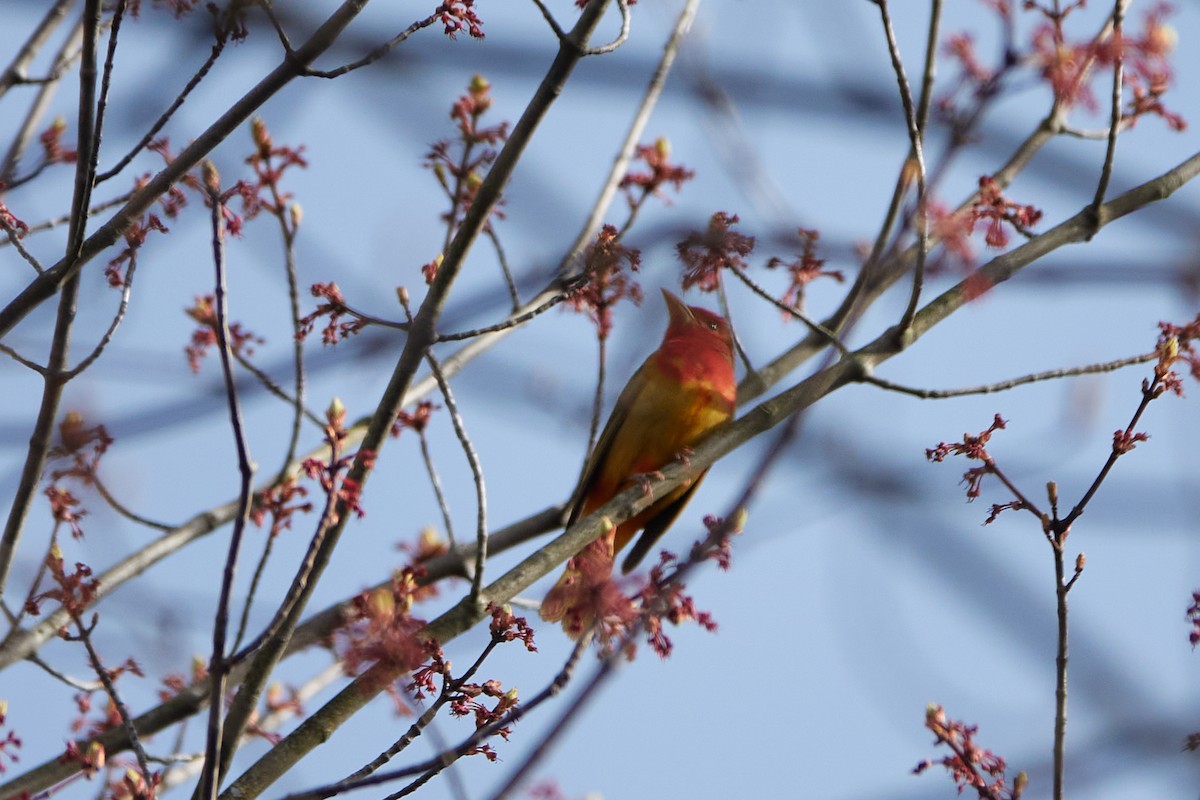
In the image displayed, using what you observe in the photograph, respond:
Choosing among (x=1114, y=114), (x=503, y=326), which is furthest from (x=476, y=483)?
(x=1114, y=114)

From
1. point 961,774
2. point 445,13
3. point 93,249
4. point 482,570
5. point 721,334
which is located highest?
point 721,334

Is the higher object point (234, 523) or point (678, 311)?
point (678, 311)

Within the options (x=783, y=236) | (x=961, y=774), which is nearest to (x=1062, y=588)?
(x=961, y=774)

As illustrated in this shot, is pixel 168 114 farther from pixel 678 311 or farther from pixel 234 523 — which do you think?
pixel 678 311

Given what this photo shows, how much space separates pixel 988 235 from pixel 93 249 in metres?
2.15

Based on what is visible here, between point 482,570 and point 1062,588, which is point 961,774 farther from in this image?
point 482,570

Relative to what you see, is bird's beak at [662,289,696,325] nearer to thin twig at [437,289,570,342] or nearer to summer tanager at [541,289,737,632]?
summer tanager at [541,289,737,632]

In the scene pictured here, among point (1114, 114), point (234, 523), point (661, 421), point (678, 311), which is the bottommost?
point (234, 523)

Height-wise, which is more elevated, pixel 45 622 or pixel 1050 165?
pixel 45 622

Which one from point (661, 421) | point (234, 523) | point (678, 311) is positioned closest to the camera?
point (234, 523)

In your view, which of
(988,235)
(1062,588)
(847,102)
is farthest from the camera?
(988,235)


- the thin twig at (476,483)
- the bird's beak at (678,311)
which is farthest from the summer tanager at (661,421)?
the thin twig at (476,483)

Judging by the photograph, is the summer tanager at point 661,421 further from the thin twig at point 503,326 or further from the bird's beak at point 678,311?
the thin twig at point 503,326

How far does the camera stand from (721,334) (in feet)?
19.1
